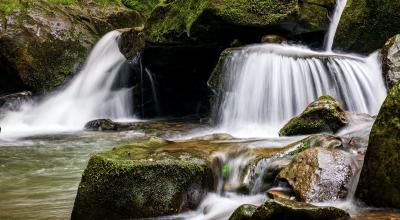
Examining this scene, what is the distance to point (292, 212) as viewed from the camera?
3691 mm

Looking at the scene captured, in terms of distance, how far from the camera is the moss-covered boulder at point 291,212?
3.69m

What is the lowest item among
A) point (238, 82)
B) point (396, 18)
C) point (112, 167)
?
point (112, 167)

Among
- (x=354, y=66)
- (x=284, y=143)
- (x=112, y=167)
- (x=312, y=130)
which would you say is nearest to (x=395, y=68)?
(x=354, y=66)

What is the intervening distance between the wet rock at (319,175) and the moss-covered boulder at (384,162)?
233 millimetres

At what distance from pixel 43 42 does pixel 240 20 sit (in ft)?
24.5

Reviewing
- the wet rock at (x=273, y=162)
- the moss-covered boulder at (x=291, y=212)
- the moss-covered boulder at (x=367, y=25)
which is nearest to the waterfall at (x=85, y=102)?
the moss-covered boulder at (x=367, y=25)

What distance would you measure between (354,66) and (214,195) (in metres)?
5.40

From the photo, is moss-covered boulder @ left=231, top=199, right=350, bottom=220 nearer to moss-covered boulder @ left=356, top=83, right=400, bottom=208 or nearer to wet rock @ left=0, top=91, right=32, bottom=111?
moss-covered boulder @ left=356, top=83, right=400, bottom=208

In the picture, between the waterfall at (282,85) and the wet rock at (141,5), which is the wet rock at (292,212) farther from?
the wet rock at (141,5)

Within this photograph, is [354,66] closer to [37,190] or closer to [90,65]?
[37,190]

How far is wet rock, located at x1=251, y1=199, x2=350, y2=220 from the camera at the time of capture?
3686mm

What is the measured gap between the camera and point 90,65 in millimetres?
15383

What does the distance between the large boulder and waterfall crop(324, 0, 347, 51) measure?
808 centimetres

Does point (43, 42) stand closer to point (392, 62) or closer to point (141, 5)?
point (141, 5)
